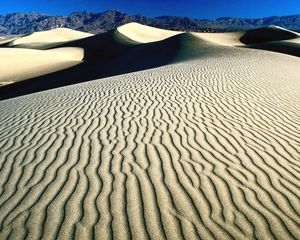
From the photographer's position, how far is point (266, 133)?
19.0ft

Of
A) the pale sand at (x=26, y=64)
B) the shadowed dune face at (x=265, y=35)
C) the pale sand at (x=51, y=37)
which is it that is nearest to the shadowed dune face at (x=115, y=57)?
the pale sand at (x=26, y=64)

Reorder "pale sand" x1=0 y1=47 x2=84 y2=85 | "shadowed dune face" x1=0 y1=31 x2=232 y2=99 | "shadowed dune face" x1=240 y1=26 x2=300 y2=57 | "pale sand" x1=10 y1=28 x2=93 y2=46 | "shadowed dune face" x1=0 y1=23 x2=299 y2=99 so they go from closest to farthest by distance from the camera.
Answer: "shadowed dune face" x1=0 y1=31 x2=232 y2=99 < "shadowed dune face" x1=0 y1=23 x2=299 y2=99 < "pale sand" x1=0 y1=47 x2=84 y2=85 < "shadowed dune face" x1=240 y1=26 x2=300 y2=57 < "pale sand" x1=10 y1=28 x2=93 y2=46

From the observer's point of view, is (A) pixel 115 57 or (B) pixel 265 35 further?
(B) pixel 265 35

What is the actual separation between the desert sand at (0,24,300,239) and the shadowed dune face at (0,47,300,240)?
15mm

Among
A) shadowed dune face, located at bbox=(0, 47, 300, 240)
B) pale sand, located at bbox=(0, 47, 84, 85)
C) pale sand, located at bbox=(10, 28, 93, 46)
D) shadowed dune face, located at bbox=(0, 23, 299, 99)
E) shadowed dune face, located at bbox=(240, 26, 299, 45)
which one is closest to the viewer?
shadowed dune face, located at bbox=(0, 47, 300, 240)

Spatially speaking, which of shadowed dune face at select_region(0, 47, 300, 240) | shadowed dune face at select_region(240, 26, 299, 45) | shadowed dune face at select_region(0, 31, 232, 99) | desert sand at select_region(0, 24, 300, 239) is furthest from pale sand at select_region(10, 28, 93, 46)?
shadowed dune face at select_region(0, 47, 300, 240)

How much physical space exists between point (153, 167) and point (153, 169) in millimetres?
62

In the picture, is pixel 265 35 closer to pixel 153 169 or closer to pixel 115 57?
pixel 115 57

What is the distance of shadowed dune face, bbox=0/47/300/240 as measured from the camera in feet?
11.0

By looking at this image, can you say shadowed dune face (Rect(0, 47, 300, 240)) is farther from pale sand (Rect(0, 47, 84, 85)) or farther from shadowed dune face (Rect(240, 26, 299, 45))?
shadowed dune face (Rect(240, 26, 299, 45))

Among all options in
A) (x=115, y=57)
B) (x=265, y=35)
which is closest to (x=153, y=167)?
(x=115, y=57)

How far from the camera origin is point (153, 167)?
4.47 metres

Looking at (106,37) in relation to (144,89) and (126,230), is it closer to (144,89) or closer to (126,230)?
(144,89)

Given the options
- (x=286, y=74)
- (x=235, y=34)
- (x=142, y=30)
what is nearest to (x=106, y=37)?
(x=142, y=30)
